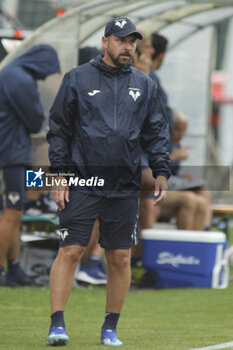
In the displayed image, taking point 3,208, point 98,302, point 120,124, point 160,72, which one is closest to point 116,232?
point 120,124

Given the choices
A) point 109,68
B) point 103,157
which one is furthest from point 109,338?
point 109,68

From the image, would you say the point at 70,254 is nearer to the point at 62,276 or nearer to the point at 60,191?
the point at 62,276

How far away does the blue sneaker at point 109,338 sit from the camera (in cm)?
548

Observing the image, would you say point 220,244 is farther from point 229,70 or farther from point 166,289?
point 229,70

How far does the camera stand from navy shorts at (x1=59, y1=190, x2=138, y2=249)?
5.48 metres

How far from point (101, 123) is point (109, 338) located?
51.5 inches

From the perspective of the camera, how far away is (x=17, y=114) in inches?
326

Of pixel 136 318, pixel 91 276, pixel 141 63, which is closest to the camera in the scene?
pixel 136 318

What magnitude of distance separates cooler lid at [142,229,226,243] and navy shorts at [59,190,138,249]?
133 inches

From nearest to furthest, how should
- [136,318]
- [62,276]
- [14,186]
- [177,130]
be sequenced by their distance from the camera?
[62,276] < [136,318] < [14,186] < [177,130]

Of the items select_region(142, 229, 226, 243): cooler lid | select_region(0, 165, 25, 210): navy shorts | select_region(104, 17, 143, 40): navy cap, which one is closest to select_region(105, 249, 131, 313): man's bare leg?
select_region(104, 17, 143, 40): navy cap

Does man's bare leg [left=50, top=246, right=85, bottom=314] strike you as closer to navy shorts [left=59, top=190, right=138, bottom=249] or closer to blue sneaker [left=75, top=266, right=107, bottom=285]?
navy shorts [left=59, top=190, right=138, bottom=249]

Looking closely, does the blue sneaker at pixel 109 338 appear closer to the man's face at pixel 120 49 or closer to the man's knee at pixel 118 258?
the man's knee at pixel 118 258

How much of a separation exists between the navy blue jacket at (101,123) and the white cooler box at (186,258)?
139 inches
